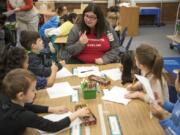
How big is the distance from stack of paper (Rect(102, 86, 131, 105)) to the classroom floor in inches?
143

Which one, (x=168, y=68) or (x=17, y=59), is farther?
(x=168, y=68)

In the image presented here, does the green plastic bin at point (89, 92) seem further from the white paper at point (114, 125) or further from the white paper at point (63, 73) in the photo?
the white paper at point (63, 73)

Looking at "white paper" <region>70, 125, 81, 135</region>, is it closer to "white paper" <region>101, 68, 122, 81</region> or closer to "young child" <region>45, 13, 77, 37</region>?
"white paper" <region>101, 68, 122, 81</region>

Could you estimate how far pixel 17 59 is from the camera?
6.56ft

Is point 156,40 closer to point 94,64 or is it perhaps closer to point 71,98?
point 94,64

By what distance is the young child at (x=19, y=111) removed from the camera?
148cm

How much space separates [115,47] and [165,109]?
1237mm

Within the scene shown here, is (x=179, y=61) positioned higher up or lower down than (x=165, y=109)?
lower down

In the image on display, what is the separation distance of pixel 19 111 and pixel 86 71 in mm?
1101

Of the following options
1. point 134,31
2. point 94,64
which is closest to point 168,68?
point 94,64

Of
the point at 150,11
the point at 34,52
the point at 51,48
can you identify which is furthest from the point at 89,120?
the point at 150,11

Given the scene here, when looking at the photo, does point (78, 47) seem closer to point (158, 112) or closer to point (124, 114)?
point (124, 114)

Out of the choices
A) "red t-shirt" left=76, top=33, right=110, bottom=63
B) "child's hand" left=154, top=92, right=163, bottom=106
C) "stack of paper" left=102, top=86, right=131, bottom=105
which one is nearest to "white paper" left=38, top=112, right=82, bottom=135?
"stack of paper" left=102, top=86, right=131, bottom=105

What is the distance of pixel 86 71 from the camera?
8.19 ft
